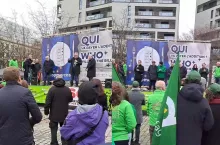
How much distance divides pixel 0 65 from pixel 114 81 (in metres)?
39.6

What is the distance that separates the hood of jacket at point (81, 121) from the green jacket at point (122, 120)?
1212mm

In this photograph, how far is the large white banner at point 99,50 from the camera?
15.9 metres

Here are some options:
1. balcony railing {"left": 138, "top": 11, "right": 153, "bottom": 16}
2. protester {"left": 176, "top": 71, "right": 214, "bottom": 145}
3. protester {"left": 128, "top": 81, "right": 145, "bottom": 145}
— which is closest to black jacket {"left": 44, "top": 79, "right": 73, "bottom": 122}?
protester {"left": 128, "top": 81, "right": 145, "bottom": 145}

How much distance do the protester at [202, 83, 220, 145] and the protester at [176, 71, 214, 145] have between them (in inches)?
7.6

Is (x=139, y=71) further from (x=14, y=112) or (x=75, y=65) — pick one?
(x=14, y=112)

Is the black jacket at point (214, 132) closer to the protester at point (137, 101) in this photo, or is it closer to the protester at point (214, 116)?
the protester at point (214, 116)

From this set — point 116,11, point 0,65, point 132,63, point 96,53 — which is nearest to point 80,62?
point 96,53

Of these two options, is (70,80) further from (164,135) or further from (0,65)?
(0,65)

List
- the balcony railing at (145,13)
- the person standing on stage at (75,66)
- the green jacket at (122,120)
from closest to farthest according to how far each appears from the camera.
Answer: the green jacket at (122,120)
the person standing on stage at (75,66)
the balcony railing at (145,13)

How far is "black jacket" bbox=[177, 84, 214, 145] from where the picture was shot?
3.85 metres

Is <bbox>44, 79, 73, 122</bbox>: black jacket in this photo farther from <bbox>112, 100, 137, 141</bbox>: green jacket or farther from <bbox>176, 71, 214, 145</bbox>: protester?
<bbox>176, 71, 214, 145</bbox>: protester

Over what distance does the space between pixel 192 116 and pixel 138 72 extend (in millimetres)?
12973

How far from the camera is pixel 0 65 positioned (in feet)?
137

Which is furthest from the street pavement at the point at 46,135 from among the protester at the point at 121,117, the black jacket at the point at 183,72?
the black jacket at the point at 183,72
